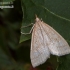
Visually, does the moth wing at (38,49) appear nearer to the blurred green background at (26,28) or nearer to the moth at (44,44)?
the moth at (44,44)

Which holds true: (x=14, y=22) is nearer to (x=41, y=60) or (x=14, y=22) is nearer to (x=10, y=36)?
(x=10, y=36)

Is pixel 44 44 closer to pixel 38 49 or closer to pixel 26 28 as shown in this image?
pixel 38 49

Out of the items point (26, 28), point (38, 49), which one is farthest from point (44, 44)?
point (26, 28)

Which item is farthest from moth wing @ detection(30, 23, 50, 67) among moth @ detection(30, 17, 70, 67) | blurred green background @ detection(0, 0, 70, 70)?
blurred green background @ detection(0, 0, 70, 70)

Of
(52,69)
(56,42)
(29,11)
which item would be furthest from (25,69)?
(29,11)

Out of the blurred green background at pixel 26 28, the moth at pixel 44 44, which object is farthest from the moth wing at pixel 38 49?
the blurred green background at pixel 26 28

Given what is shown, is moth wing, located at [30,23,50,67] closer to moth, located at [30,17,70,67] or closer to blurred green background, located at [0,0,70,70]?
moth, located at [30,17,70,67]
